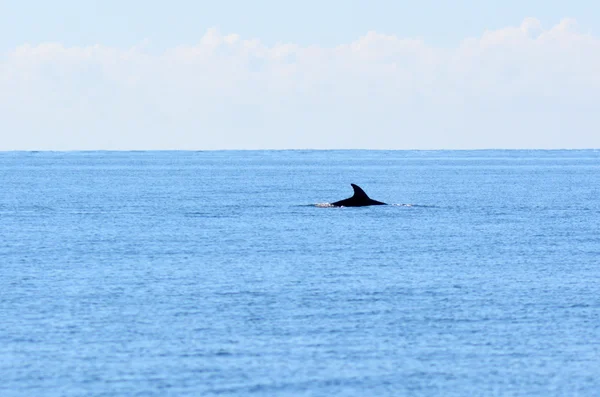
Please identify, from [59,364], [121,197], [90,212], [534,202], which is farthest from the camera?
[121,197]

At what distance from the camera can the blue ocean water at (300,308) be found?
23.1m

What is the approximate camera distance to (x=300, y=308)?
1214 inches

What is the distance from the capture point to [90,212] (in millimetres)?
70375

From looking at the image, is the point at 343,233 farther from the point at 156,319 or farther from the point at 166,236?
the point at 156,319

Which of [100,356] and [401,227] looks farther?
[401,227]

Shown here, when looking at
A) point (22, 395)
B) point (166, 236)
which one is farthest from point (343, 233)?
point (22, 395)

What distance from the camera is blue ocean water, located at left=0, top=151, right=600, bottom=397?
2308 centimetres

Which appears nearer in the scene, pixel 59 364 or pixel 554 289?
pixel 59 364

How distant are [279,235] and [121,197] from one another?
129ft

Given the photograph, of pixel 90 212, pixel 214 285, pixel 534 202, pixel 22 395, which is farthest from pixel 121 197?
pixel 22 395

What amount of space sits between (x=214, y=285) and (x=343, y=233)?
19605 millimetres

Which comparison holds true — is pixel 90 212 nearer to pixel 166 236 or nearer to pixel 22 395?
pixel 166 236

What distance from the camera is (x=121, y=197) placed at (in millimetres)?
89875

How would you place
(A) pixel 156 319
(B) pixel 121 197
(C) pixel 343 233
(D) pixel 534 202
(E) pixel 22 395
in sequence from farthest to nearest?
(B) pixel 121 197
(D) pixel 534 202
(C) pixel 343 233
(A) pixel 156 319
(E) pixel 22 395
